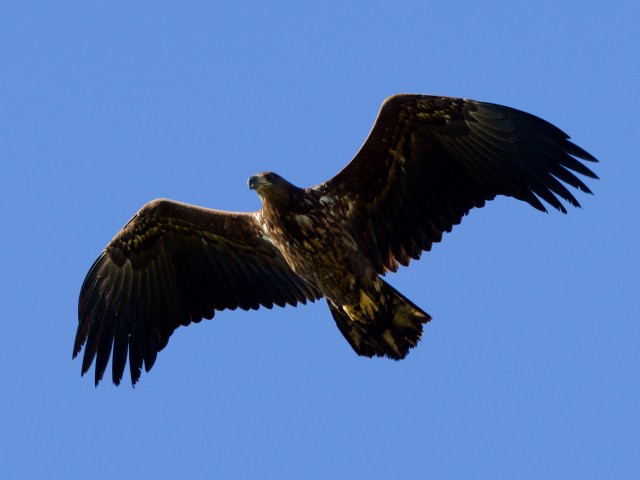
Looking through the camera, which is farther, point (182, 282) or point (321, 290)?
point (182, 282)

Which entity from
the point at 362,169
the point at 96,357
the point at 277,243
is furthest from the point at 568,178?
the point at 96,357

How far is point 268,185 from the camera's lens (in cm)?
1531

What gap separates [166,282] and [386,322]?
2971mm

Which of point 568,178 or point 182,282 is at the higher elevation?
point 182,282

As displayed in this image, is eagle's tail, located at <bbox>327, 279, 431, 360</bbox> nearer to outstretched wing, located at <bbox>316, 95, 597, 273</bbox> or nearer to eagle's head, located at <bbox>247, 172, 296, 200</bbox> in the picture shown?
outstretched wing, located at <bbox>316, 95, 597, 273</bbox>

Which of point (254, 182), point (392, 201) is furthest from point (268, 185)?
point (392, 201)

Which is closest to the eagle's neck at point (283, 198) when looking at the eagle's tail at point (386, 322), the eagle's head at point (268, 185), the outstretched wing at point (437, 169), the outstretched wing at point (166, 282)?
the eagle's head at point (268, 185)

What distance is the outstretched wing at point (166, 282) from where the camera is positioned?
54.3 feet

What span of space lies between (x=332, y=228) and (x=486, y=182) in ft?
5.97

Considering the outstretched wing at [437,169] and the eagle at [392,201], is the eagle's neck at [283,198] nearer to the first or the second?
the eagle at [392,201]

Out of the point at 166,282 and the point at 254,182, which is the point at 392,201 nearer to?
the point at 254,182

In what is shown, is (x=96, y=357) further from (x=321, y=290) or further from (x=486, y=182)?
(x=486, y=182)

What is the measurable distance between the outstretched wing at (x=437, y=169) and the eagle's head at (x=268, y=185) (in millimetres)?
542

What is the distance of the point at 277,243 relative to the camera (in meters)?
15.8
